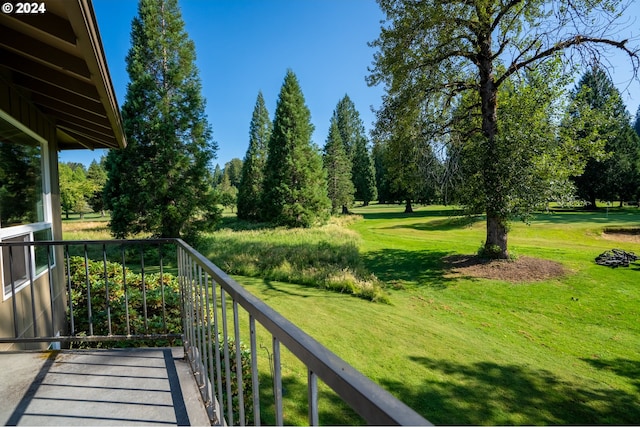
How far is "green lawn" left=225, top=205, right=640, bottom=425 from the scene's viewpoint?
3896 mm

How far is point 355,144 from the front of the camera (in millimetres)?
40531

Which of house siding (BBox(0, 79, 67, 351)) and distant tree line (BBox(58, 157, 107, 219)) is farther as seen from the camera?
distant tree line (BBox(58, 157, 107, 219))

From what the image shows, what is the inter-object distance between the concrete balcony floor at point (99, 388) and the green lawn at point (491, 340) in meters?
1.50

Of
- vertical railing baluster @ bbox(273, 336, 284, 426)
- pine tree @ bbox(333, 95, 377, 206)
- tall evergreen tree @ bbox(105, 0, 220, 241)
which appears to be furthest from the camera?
pine tree @ bbox(333, 95, 377, 206)

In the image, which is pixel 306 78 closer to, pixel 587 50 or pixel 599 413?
pixel 587 50

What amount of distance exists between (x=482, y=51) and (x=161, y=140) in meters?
10.7

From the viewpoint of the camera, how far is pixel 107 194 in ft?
41.5

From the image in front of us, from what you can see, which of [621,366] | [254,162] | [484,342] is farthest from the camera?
[254,162]

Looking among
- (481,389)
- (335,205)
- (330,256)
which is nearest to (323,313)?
(481,389)

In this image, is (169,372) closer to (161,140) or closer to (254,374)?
(254,374)

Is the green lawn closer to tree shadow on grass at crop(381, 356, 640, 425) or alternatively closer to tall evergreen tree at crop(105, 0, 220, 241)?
tree shadow on grass at crop(381, 356, 640, 425)

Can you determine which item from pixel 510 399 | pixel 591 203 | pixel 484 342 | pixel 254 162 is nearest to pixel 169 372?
pixel 510 399

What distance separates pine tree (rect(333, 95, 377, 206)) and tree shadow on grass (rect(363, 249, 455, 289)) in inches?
1076

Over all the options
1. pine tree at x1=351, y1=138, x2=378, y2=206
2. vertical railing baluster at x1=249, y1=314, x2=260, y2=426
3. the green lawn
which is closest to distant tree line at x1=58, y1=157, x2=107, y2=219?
pine tree at x1=351, y1=138, x2=378, y2=206
